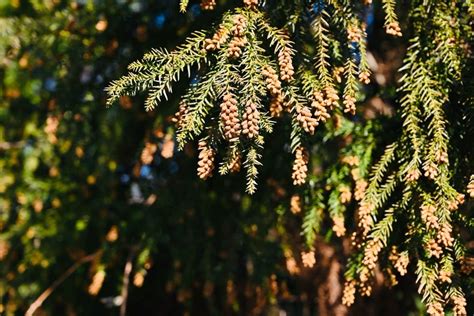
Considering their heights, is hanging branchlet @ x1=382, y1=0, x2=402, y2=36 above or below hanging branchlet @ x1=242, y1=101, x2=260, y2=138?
above

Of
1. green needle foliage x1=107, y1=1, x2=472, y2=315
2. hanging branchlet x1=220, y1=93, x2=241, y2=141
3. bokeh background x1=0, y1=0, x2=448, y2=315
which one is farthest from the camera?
bokeh background x1=0, y1=0, x2=448, y2=315

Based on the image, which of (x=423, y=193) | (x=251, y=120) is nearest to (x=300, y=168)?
(x=251, y=120)

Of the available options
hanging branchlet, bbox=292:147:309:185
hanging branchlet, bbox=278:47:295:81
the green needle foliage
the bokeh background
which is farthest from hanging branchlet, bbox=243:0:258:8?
the bokeh background


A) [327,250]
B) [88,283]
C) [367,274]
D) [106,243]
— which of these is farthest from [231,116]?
[88,283]

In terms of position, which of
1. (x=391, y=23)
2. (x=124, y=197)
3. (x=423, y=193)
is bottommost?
(x=124, y=197)

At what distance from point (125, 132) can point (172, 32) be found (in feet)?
2.42

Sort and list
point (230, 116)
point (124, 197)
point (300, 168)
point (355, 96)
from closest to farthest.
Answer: point (230, 116), point (300, 168), point (355, 96), point (124, 197)

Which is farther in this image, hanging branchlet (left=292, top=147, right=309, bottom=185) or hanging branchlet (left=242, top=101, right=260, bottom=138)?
hanging branchlet (left=292, top=147, right=309, bottom=185)

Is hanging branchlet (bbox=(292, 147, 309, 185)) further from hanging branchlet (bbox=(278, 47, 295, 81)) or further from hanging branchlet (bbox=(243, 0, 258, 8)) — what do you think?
hanging branchlet (bbox=(243, 0, 258, 8))

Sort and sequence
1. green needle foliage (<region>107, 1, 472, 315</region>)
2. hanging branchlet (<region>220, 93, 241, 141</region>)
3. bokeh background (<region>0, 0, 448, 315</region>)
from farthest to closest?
bokeh background (<region>0, 0, 448, 315</region>) → green needle foliage (<region>107, 1, 472, 315</region>) → hanging branchlet (<region>220, 93, 241, 141</region>)

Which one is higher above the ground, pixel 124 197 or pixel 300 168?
pixel 300 168

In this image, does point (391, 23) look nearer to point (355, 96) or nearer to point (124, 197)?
point (355, 96)

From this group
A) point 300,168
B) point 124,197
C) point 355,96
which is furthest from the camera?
point 124,197

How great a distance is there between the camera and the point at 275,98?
4.78ft
